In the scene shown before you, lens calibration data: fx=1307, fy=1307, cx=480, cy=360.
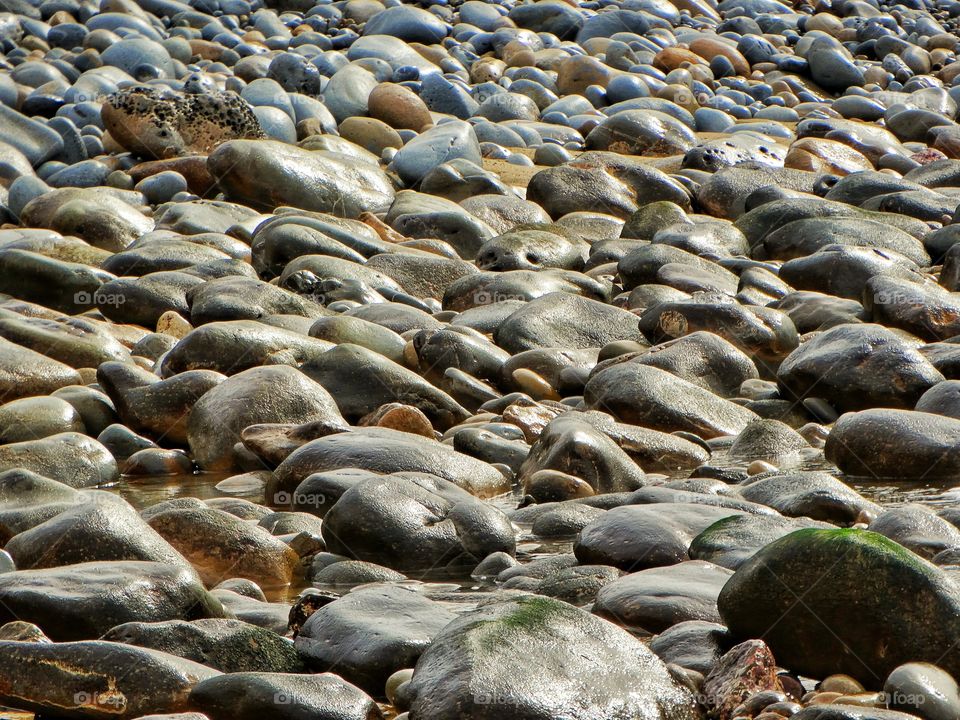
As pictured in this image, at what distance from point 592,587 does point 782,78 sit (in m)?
15.5

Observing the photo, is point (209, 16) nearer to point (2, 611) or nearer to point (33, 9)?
point (33, 9)

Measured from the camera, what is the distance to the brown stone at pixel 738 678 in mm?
2941

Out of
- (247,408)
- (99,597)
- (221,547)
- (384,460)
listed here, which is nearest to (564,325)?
(247,408)

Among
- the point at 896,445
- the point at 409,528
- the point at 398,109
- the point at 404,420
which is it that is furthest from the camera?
the point at 398,109


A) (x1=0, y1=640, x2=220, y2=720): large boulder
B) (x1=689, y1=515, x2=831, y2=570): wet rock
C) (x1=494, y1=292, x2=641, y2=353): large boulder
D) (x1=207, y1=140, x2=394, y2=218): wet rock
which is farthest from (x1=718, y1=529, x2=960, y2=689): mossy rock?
(x1=207, y1=140, x2=394, y2=218): wet rock

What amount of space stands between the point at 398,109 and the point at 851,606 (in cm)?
1064

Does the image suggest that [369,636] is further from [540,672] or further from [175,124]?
[175,124]

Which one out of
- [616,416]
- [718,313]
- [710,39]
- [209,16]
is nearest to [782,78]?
[710,39]

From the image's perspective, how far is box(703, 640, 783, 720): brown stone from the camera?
294 cm

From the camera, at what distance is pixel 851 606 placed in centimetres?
305

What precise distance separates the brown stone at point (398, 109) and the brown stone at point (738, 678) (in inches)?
416

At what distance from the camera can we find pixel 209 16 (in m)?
16.2

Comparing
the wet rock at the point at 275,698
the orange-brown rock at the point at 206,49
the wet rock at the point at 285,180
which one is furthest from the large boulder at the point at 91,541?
the orange-brown rock at the point at 206,49

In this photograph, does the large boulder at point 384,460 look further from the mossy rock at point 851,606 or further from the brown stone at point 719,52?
the brown stone at point 719,52
